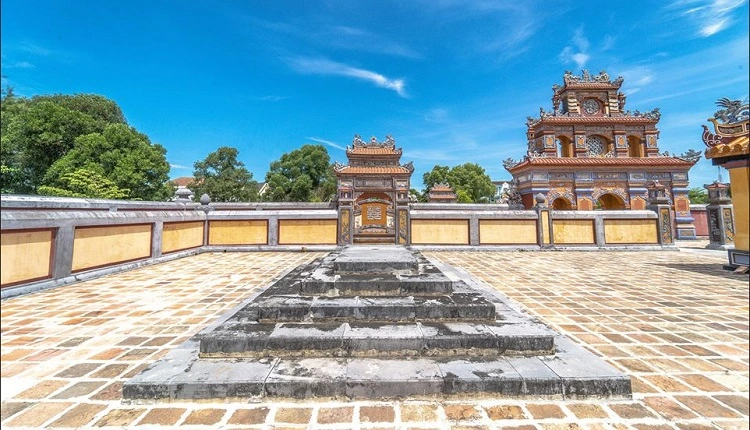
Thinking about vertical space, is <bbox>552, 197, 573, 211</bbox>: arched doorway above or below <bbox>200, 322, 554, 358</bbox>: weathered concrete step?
above

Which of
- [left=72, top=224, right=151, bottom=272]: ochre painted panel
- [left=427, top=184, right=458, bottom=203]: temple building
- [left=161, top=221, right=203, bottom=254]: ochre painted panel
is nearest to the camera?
[left=72, top=224, right=151, bottom=272]: ochre painted panel

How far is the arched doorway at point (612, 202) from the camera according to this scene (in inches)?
823

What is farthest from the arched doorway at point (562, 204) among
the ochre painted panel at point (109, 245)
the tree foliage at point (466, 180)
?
the ochre painted panel at point (109, 245)

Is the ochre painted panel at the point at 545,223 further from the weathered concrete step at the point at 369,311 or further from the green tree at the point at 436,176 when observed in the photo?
the green tree at the point at 436,176

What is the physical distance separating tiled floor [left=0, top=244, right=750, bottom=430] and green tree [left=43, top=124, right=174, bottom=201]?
1659cm

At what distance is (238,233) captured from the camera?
40.1 ft

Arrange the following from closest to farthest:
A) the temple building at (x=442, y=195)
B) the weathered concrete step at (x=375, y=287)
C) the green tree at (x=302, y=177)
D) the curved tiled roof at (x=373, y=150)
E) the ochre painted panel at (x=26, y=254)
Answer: the weathered concrete step at (x=375, y=287)
the ochre painted panel at (x=26, y=254)
the curved tiled roof at (x=373, y=150)
the temple building at (x=442, y=195)
the green tree at (x=302, y=177)

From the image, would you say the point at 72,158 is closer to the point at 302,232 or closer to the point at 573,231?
the point at 302,232

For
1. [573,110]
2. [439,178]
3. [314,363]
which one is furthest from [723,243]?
[439,178]

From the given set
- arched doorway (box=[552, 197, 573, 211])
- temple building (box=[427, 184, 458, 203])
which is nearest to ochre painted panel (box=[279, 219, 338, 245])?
arched doorway (box=[552, 197, 573, 211])

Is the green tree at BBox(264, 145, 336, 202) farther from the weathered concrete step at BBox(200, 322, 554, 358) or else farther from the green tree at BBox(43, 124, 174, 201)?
the weathered concrete step at BBox(200, 322, 554, 358)

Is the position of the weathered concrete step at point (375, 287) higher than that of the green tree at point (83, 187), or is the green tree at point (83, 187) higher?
the green tree at point (83, 187)

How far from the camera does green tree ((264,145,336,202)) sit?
35.5 metres

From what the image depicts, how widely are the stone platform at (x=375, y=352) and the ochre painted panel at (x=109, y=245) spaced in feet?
18.7
